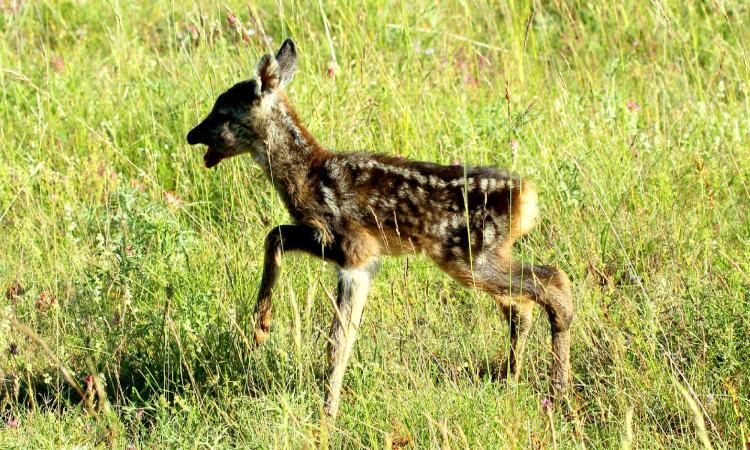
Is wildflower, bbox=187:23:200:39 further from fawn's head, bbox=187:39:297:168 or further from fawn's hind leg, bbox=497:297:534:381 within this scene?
fawn's hind leg, bbox=497:297:534:381

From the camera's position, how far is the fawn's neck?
5.86 m

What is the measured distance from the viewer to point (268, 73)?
594cm

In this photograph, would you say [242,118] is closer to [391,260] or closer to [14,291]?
[391,260]

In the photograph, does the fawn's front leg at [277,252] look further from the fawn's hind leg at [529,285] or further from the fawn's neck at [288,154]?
the fawn's hind leg at [529,285]

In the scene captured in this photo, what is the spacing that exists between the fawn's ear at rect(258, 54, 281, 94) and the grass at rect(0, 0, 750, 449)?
30.0 inches

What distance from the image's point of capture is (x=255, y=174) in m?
7.10

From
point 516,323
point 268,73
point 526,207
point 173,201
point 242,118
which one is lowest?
point 516,323

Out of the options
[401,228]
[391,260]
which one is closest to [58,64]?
[391,260]

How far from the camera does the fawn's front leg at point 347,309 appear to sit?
526cm

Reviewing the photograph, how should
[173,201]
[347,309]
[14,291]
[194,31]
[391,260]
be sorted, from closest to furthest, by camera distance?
[347,309]
[14,291]
[391,260]
[173,201]
[194,31]

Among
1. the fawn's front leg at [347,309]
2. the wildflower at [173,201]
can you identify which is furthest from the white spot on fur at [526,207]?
the wildflower at [173,201]

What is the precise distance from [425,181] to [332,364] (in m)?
0.98

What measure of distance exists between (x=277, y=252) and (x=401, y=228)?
2.01 ft

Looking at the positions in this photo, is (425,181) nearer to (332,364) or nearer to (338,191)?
(338,191)
